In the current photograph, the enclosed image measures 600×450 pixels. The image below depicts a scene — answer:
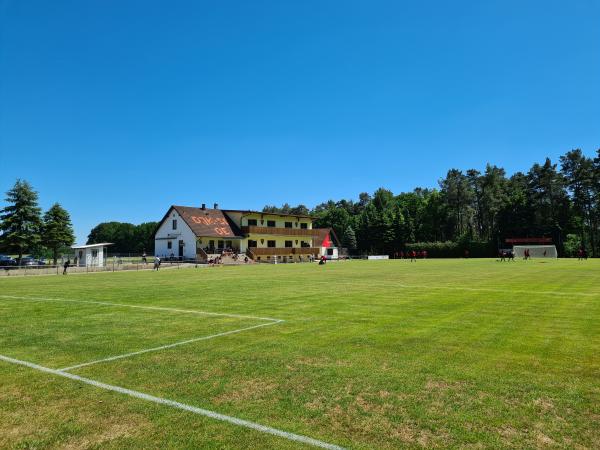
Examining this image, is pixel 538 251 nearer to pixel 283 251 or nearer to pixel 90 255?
pixel 283 251

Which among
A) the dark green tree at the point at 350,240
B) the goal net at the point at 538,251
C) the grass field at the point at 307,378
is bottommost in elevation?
the grass field at the point at 307,378

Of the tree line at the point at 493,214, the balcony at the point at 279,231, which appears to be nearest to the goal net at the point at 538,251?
the tree line at the point at 493,214

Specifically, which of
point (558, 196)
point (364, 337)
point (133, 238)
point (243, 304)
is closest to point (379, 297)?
point (243, 304)

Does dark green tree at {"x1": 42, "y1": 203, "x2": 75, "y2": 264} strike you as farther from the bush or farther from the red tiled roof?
the bush

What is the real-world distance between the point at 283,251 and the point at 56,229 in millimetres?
34285

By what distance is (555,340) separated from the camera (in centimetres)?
819

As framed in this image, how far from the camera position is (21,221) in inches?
2045

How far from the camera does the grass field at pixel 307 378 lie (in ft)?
14.3

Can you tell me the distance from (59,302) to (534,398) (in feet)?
49.8

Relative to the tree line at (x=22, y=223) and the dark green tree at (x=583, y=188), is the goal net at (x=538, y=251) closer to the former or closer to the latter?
the dark green tree at (x=583, y=188)

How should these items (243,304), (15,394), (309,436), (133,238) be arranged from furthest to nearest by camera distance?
(133,238)
(243,304)
(15,394)
(309,436)

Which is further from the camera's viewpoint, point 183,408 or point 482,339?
point 482,339

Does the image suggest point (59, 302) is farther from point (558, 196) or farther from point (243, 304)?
point (558, 196)

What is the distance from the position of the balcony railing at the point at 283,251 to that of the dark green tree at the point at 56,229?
86.4 ft
